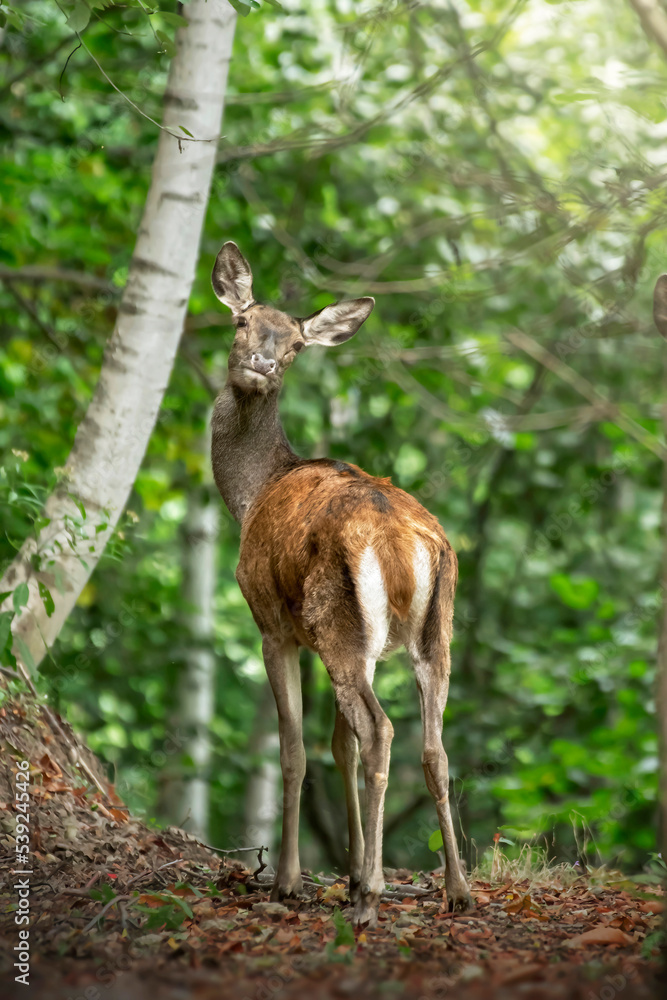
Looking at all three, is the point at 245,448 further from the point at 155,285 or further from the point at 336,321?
the point at 155,285

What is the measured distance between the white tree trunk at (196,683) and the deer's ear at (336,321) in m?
3.61

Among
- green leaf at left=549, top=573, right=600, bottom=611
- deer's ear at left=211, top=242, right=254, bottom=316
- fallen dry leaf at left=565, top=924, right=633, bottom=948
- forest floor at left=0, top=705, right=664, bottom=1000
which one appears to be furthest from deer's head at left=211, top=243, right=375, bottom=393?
green leaf at left=549, top=573, right=600, bottom=611

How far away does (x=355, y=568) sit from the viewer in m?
4.40

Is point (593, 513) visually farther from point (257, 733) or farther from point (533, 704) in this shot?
point (257, 733)

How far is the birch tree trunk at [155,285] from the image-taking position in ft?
19.4

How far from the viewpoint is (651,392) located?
37.8 feet

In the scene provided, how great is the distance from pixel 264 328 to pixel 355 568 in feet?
6.70

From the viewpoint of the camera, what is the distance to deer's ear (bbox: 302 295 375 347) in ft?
20.0

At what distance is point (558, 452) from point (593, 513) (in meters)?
1.38

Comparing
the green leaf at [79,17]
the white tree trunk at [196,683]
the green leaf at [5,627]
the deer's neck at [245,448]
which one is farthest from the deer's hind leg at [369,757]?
the white tree trunk at [196,683]

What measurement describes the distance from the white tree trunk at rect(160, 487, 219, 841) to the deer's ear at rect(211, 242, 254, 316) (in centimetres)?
350

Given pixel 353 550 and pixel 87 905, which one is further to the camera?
pixel 353 550

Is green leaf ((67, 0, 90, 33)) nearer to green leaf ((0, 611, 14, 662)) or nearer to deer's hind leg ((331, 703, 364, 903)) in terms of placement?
green leaf ((0, 611, 14, 662))

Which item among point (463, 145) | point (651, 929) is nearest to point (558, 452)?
point (463, 145)
